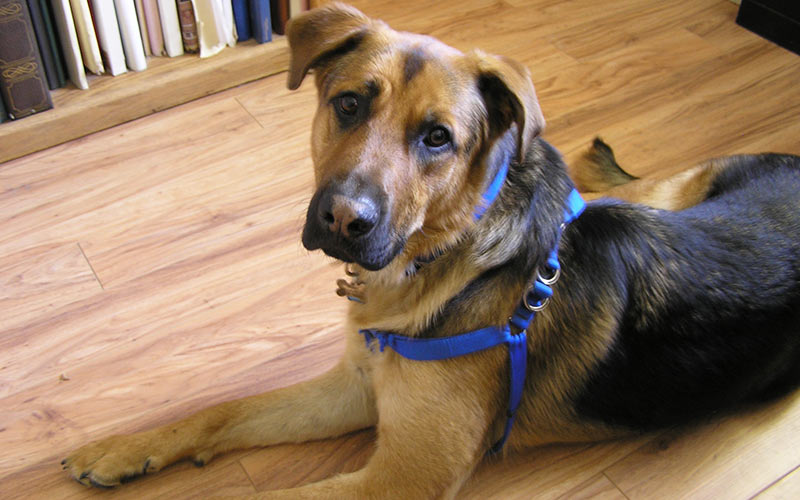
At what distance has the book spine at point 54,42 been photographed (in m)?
2.94

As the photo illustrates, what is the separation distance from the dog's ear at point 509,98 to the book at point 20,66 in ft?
6.40

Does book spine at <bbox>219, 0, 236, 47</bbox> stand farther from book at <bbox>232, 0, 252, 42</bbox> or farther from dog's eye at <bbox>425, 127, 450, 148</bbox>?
dog's eye at <bbox>425, 127, 450, 148</bbox>

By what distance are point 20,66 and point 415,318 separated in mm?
2028

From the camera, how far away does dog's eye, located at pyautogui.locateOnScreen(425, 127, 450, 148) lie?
1.72m

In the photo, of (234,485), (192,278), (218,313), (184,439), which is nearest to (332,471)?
(234,485)

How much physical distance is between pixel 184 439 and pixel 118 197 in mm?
1194

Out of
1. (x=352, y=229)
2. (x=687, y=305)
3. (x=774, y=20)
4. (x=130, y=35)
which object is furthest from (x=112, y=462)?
(x=774, y=20)

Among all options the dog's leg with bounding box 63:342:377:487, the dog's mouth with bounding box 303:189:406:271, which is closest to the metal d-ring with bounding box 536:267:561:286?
the dog's mouth with bounding box 303:189:406:271

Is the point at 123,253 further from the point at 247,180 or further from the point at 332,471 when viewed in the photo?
the point at 332,471

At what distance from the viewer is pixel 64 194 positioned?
2896 mm

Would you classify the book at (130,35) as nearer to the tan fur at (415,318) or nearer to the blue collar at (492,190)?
the tan fur at (415,318)

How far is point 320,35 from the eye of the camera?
6.10 ft

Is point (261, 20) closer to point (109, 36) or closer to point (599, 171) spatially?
point (109, 36)

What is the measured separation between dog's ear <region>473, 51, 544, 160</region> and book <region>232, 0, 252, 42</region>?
195 centimetres
